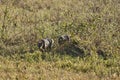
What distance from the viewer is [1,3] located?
41.9ft

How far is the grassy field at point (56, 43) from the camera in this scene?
7.79 metres

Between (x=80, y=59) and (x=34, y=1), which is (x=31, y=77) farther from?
(x=34, y=1)

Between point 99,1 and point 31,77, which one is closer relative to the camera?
point 31,77

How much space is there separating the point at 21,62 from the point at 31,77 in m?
0.99

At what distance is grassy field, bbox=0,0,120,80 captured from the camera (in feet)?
25.6

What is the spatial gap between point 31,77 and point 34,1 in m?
6.70

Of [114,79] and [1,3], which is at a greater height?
[1,3]

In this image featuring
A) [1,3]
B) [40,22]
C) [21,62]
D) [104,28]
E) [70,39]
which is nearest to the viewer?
[21,62]

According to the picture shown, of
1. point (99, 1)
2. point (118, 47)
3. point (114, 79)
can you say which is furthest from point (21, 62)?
point (99, 1)

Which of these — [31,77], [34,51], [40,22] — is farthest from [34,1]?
[31,77]

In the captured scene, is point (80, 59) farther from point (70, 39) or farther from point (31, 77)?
point (31, 77)

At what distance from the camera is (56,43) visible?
366 inches

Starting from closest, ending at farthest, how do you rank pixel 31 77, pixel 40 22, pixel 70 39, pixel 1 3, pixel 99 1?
pixel 31 77 → pixel 70 39 → pixel 40 22 → pixel 1 3 → pixel 99 1

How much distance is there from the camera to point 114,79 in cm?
764
